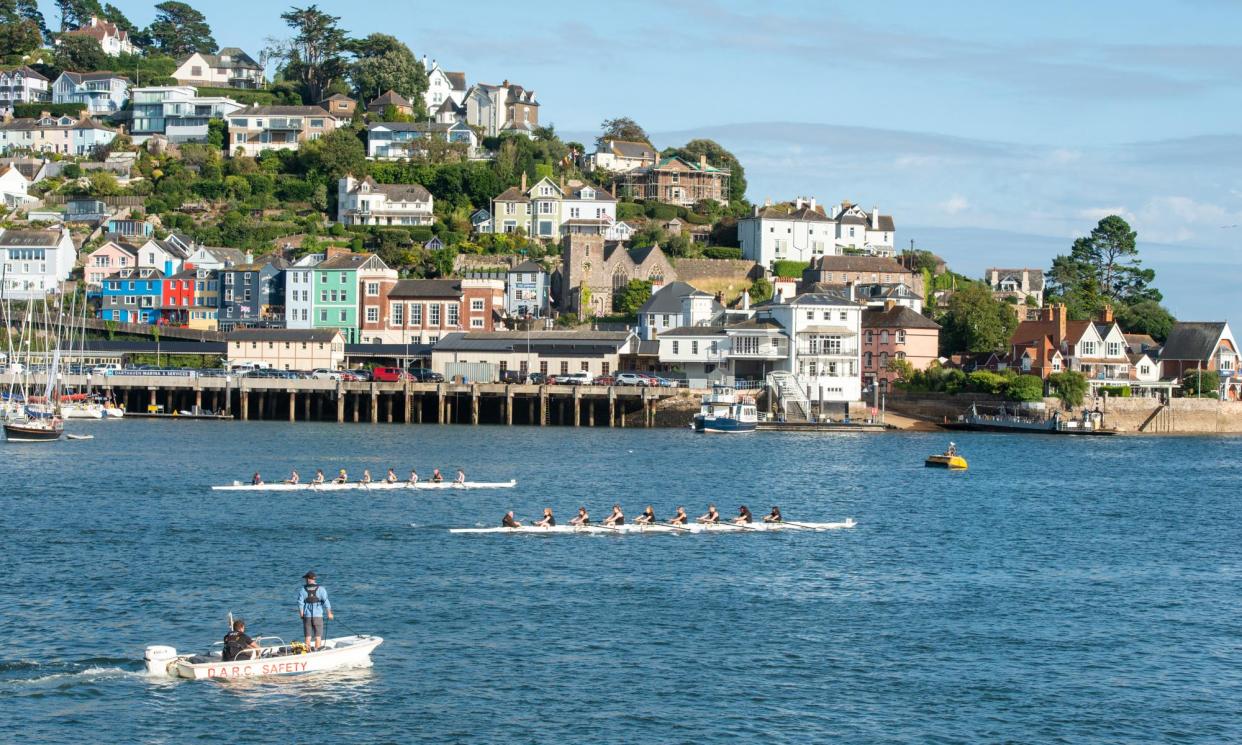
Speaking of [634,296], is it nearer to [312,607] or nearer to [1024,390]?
[1024,390]

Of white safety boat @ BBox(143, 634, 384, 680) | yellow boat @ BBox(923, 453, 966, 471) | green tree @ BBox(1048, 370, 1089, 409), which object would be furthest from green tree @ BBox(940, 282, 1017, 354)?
white safety boat @ BBox(143, 634, 384, 680)

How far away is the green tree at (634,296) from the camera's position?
441 feet

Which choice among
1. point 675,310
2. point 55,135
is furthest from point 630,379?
point 55,135

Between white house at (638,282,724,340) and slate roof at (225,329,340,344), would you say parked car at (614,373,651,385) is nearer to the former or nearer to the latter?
white house at (638,282,724,340)

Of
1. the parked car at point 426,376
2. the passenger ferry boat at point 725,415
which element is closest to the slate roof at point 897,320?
the passenger ferry boat at point 725,415

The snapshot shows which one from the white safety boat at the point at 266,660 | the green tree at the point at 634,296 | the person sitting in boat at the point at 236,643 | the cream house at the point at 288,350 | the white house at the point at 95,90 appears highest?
the white house at the point at 95,90

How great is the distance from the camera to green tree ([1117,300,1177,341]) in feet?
454

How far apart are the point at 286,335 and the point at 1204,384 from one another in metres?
75.7

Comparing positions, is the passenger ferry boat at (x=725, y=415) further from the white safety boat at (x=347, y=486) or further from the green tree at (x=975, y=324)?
the white safety boat at (x=347, y=486)

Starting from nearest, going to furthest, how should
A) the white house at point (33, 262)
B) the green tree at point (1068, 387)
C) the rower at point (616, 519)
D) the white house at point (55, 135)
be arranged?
the rower at point (616, 519) < the green tree at point (1068, 387) < the white house at point (33, 262) < the white house at point (55, 135)

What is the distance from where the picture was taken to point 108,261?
487 feet

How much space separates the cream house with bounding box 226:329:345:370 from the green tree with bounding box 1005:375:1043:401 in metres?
53.9

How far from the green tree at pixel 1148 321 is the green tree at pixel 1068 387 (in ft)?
87.7

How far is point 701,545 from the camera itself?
52875 millimetres
